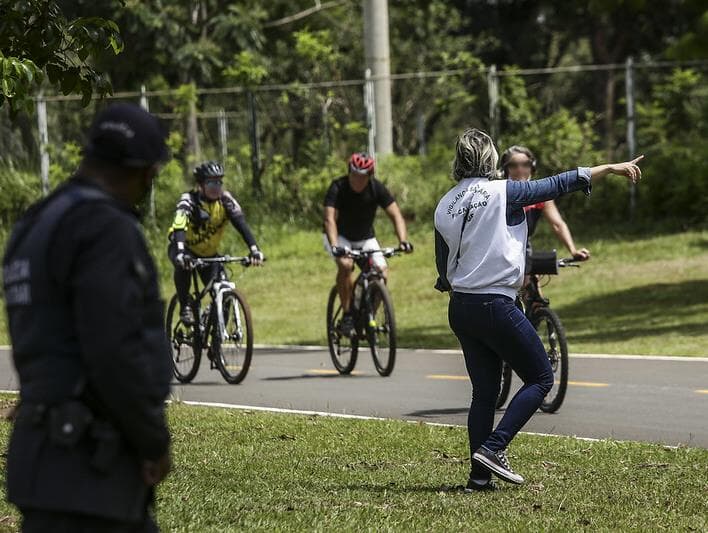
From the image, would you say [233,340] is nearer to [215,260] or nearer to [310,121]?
[215,260]

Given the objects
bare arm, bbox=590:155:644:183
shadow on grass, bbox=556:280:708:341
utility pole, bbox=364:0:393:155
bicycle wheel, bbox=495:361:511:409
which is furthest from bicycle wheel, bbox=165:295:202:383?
utility pole, bbox=364:0:393:155

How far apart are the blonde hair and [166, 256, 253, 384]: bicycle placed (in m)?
5.50

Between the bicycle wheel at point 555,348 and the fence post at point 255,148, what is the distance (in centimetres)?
1559

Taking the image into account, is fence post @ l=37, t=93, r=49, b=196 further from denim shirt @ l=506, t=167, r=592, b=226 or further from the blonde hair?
denim shirt @ l=506, t=167, r=592, b=226

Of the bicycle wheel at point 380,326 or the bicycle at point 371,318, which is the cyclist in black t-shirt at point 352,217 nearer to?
the bicycle at point 371,318

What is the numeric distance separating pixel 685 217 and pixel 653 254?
2235mm

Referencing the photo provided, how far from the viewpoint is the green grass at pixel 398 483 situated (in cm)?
666

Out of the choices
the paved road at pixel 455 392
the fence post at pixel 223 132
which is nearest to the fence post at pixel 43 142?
the fence post at pixel 223 132

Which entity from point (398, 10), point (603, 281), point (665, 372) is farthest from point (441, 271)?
point (398, 10)

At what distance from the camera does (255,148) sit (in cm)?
2602

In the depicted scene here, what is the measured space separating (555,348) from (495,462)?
3.36 m

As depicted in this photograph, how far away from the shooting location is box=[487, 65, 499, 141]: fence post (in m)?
25.6

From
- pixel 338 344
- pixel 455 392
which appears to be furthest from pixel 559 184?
pixel 338 344

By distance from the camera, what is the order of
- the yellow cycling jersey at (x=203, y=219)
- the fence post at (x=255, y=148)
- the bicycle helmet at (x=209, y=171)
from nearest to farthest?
the bicycle helmet at (x=209, y=171)
the yellow cycling jersey at (x=203, y=219)
the fence post at (x=255, y=148)
